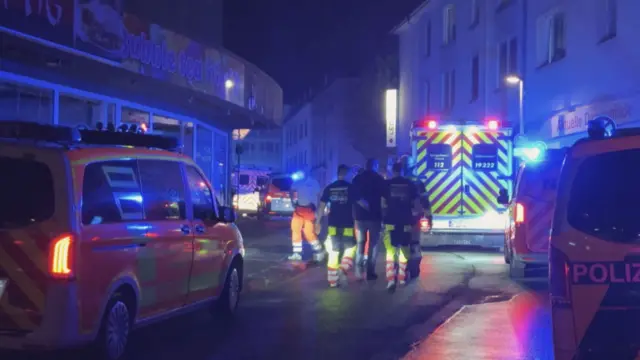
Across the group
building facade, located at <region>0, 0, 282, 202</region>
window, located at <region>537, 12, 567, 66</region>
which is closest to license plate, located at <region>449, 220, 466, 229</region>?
building facade, located at <region>0, 0, 282, 202</region>

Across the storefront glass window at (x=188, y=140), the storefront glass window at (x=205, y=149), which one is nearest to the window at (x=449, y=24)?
the storefront glass window at (x=205, y=149)

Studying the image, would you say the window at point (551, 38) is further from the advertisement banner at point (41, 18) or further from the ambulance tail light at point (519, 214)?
the advertisement banner at point (41, 18)

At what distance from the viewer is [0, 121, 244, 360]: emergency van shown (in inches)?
253

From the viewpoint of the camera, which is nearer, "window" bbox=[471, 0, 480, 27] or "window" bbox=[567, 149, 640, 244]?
"window" bbox=[567, 149, 640, 244]

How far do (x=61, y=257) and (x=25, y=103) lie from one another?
27.7 feet

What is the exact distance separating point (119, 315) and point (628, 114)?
13.7 m

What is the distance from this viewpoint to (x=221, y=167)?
2525 centimetres

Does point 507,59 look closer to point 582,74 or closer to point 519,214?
point 582,74

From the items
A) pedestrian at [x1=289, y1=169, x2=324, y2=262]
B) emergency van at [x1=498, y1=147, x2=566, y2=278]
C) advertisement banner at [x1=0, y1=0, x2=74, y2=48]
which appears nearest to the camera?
advertisement banner at [x1=0, y1=0, x2=74, y2=48]

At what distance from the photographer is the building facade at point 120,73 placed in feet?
40.0

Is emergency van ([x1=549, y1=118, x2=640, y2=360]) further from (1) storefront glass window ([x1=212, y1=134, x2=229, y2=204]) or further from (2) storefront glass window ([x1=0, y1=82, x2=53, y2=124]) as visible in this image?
(1) storefront glass window ([x1=212, y1=134, x2=229, y2=204])

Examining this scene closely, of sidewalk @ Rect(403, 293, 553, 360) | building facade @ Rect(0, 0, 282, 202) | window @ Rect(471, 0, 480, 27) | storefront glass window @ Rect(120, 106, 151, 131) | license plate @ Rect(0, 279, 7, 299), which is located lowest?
sidewalk @ Rect(403, 293, 553, 360)

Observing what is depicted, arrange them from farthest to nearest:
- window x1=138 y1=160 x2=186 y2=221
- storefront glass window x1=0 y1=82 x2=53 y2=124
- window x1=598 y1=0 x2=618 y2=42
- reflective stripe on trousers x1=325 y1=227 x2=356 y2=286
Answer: window x1=598 y1=0 x2=618 y2=42 < storefront glass window x1=0 y1=82 x2=53 y2=124 < reflective stripe on trousers x1=325 y1=227 x2=356 y2=286 < window x1=138 y1=160 x2=186 y2=221

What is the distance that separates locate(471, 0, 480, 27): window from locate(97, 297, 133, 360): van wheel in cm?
2467
